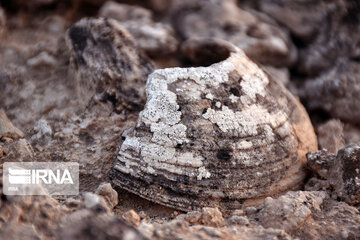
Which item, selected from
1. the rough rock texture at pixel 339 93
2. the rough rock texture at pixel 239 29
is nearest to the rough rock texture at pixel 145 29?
the rough rock texture at pixel 239 29

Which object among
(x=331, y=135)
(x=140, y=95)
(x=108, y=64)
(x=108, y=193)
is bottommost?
(x=331, y=135)

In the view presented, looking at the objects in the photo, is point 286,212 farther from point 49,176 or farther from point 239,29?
point 239,29

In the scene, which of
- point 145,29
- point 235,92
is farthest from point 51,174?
point 145,29

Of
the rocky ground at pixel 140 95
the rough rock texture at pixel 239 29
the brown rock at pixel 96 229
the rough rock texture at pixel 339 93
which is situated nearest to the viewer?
the brown rock at pixel 96 229

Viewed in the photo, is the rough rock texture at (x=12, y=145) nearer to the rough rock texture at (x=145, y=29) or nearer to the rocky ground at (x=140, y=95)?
the rocky ground at (x=140, y=95)

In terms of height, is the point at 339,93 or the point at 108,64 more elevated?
the point at 108,64

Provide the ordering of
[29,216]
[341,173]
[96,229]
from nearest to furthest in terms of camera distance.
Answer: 1. [96,229]
2. [29,216]
3. [341,173]

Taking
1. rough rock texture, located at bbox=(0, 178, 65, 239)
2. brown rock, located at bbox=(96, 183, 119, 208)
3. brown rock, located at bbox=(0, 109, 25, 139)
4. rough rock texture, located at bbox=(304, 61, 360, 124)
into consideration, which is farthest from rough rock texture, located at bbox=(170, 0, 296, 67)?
rough rock texture, located at bbox=(0, 178, 65, 239)

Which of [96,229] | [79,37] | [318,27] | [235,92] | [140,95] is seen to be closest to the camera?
[96,229]

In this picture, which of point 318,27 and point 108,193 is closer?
point 108,193
